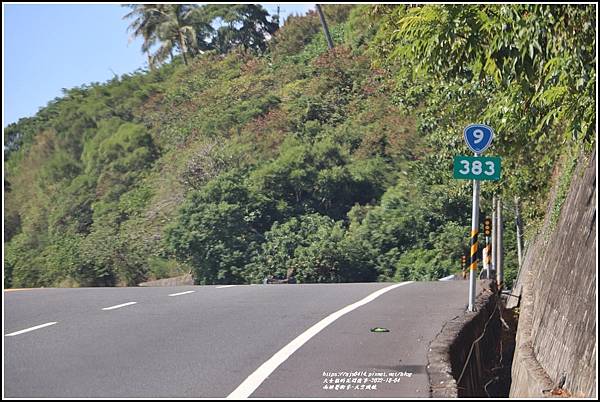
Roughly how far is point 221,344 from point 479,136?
5538 mm

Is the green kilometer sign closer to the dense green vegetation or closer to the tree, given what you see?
the dense green vegetation

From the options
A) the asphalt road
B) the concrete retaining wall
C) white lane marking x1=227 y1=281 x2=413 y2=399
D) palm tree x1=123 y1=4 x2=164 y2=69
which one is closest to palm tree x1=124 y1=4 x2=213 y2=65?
palm tree x1=123 y1=4 x2=164 y2=69

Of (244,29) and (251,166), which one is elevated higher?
(244,29)

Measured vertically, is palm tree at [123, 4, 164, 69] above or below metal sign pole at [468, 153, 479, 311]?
above

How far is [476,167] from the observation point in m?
15.2

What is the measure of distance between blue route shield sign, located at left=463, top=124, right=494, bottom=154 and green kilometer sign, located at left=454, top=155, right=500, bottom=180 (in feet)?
1.46

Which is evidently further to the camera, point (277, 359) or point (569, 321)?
point (277, 359)

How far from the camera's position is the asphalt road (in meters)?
9.66

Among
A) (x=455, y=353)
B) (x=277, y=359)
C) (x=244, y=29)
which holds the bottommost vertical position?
(x=455, y=353)

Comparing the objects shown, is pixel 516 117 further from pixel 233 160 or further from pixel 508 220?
pixel 233 160

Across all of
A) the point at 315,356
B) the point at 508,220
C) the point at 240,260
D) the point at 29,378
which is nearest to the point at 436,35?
the point at 315,356

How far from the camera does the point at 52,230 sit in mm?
63219

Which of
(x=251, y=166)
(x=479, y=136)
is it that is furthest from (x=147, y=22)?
(x=479, y=136)

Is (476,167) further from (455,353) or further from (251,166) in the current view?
(251,166)
